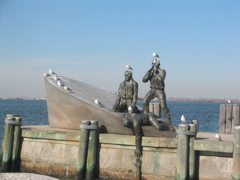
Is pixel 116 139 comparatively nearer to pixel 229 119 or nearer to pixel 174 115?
pixel 229 119

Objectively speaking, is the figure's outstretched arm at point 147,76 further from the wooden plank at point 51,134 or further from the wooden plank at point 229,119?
the wooden plank at point 229,119

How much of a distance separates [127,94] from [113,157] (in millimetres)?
2338

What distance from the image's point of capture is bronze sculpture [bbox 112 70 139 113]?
38.5ft

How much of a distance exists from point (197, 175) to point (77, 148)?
338 centimetres

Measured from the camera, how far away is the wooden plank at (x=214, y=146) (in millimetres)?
9039

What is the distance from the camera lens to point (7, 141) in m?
11.3

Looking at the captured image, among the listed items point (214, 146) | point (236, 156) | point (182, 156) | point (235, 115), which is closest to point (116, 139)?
point (182, 156)

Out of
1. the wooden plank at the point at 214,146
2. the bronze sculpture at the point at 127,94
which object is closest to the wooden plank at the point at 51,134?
the bronze sculpture at the point at 127,94

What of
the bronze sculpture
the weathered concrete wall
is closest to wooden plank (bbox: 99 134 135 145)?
the weathered concrete wall

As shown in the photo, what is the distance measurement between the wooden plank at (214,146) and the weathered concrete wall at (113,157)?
7.7 inches

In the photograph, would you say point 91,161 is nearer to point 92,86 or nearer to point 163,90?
point 163,90

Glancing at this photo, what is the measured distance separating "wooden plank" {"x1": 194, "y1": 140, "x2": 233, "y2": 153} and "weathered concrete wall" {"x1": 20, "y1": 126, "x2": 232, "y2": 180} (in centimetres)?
20

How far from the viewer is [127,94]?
11781mm

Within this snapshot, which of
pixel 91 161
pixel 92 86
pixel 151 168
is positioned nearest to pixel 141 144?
pixel 151 168
